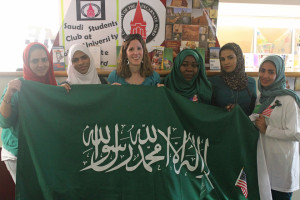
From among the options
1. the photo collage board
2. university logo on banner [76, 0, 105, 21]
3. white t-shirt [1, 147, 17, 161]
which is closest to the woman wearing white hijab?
university logo on banner [76, 0, 105, 21]

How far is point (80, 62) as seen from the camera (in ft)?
6.08

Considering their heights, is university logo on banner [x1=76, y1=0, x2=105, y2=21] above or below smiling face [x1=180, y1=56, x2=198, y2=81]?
above

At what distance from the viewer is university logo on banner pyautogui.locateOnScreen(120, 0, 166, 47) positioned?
2.15 meters

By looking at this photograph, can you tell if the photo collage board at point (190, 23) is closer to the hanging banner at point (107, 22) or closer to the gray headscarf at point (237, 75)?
the hanging banner at point (107, 22)

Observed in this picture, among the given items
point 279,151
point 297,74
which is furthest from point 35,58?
point 297,74

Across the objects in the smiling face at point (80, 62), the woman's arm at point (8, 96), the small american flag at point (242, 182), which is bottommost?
the small american flag at point (242, 182)

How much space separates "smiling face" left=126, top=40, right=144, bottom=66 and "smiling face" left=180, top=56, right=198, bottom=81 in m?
0.35

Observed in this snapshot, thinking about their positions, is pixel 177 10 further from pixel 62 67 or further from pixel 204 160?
pixel 204 160

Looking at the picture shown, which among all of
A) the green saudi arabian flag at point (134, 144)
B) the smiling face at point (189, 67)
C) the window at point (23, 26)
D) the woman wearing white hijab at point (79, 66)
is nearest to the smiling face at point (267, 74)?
the green saudi arabian flag at point (134, 144)

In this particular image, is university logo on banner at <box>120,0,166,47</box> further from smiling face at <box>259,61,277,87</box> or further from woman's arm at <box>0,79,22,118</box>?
woman's arm at <box>0,79,22,118</box>

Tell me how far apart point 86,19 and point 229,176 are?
1.79 metres

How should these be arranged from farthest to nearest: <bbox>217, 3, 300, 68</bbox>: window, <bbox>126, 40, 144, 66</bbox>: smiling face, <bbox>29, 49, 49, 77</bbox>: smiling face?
<bbox>217, 3, 300, 68</bbox>: window
<bbox>126, 40, 144, 66</bbox>: smiling face
<bbox>29, 49, 49, 77</bbox>: smiling face

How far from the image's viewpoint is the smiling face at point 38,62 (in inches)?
64.3

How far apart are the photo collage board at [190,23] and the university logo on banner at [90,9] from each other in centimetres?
61
